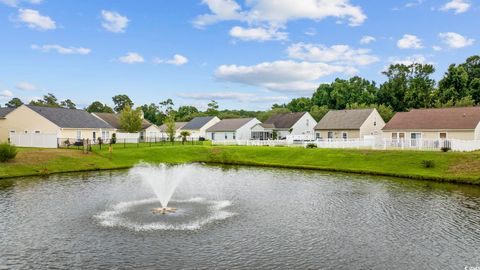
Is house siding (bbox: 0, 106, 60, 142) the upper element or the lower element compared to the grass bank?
upper

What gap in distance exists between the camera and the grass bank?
35.1 m

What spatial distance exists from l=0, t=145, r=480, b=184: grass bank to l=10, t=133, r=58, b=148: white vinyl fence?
5.81 meters

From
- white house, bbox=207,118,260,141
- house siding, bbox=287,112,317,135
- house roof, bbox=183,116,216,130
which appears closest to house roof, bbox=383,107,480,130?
house siding, bbox=287,112,317,135

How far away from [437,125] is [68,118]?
5669cm

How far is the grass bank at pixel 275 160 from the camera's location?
3512 centimetres

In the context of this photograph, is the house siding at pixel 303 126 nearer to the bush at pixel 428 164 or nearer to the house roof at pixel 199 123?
the house roof at pixel 199 123

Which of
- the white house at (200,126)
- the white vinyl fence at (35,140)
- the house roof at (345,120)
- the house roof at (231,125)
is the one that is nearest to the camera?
the white vinyl fence at (35,140)

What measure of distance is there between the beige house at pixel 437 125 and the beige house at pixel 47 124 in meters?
47.8

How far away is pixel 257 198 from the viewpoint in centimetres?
2580

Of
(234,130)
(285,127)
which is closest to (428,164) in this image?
(285,127)

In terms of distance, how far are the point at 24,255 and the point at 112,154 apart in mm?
34621

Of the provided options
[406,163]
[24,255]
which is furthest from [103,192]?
[406,163]

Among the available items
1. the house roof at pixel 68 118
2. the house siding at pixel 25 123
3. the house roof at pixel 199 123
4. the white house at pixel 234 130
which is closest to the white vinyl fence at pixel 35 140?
the house siding at pixel 25 123

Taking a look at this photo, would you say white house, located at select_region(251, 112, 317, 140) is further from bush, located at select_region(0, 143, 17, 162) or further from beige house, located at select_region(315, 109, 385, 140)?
bush, located at select_region(0, 143, 17, 162)
